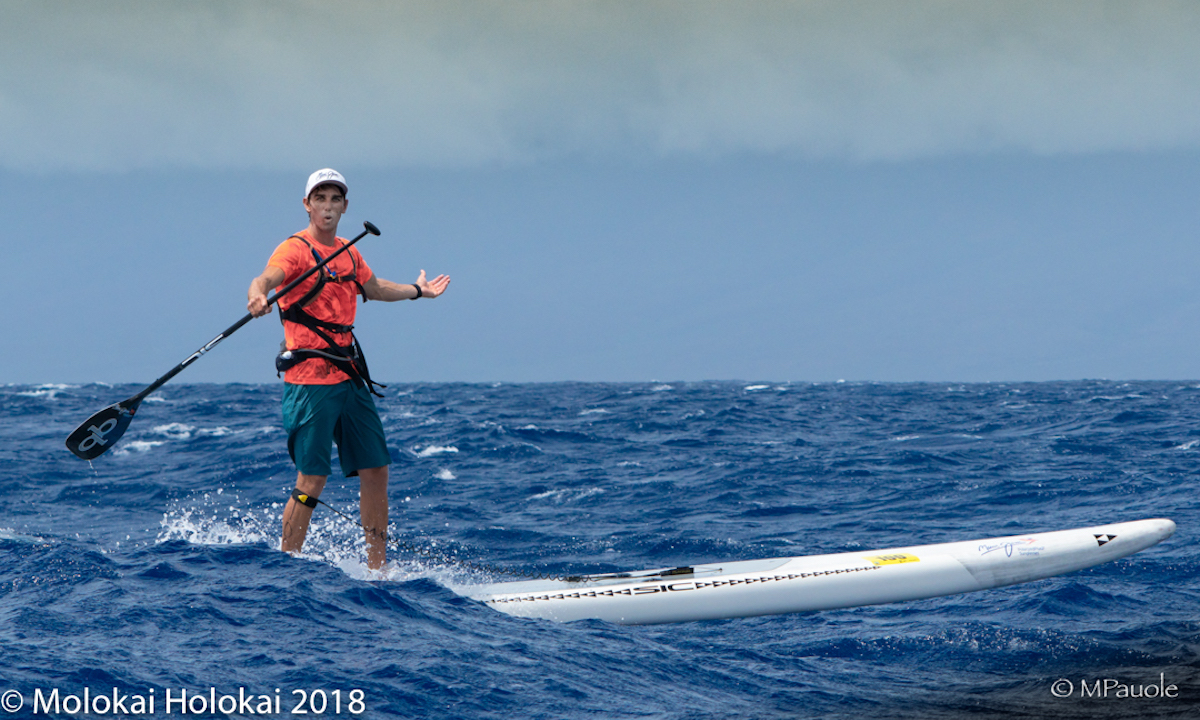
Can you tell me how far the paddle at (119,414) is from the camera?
545cm

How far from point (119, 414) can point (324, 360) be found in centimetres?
157

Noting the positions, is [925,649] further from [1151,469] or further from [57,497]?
[57,497]

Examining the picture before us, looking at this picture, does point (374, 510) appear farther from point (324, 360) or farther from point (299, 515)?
point (324, 360)

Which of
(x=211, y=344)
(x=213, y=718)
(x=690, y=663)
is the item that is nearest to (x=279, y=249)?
(x=211, y=344)

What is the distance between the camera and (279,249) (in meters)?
5.56

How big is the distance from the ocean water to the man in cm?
58

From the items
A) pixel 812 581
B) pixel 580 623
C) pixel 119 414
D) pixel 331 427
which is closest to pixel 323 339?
pixel 331 427

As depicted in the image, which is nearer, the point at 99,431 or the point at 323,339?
the point at 323,339

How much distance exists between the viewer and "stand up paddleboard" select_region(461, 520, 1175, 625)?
591 centimetres

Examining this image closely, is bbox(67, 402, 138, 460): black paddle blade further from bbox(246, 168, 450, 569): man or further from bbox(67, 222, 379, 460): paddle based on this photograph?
bbox(246, 168, 450, 569): man

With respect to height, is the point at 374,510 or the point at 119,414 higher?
the point at 119,414

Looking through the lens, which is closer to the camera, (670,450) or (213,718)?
(213,718)

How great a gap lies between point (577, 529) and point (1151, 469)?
783 centimetres

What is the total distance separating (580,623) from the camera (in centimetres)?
574
